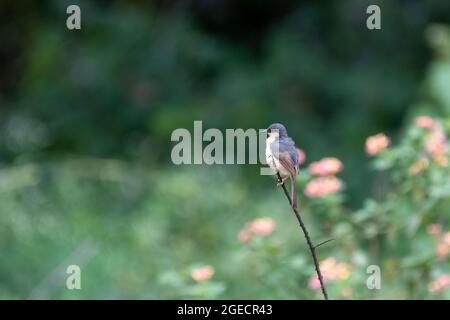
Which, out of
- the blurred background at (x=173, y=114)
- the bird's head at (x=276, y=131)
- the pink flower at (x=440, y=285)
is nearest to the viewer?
the bird's head at (x=276, y=131)

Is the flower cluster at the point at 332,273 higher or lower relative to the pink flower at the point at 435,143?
lower

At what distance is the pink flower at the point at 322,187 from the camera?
97.9 inches

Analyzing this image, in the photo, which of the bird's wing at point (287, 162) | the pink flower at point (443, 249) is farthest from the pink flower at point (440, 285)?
the bird's wing at point (287, 162)

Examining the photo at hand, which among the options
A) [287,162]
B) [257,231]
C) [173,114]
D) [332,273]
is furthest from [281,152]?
[173,114]

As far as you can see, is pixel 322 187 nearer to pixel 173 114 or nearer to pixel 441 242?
pixel 441 242

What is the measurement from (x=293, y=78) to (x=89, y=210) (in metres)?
2.17

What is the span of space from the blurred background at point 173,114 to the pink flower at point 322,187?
0.39 meters

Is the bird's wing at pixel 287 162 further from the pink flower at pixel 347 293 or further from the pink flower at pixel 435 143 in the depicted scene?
the pink flower at pixel 435 143

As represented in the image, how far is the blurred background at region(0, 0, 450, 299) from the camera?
4.06 m

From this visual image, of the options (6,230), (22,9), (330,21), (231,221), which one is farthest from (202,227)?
(22,9)

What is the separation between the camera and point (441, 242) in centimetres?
240

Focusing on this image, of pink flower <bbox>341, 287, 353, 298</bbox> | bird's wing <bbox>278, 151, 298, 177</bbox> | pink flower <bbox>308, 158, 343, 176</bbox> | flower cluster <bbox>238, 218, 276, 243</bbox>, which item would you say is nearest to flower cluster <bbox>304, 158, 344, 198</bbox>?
pink flower <bbox>308, 158, 343, 176</bbox>

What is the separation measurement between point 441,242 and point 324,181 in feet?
1.17

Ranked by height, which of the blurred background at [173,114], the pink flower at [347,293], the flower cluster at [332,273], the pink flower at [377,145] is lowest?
the pink flower at [347,293]
